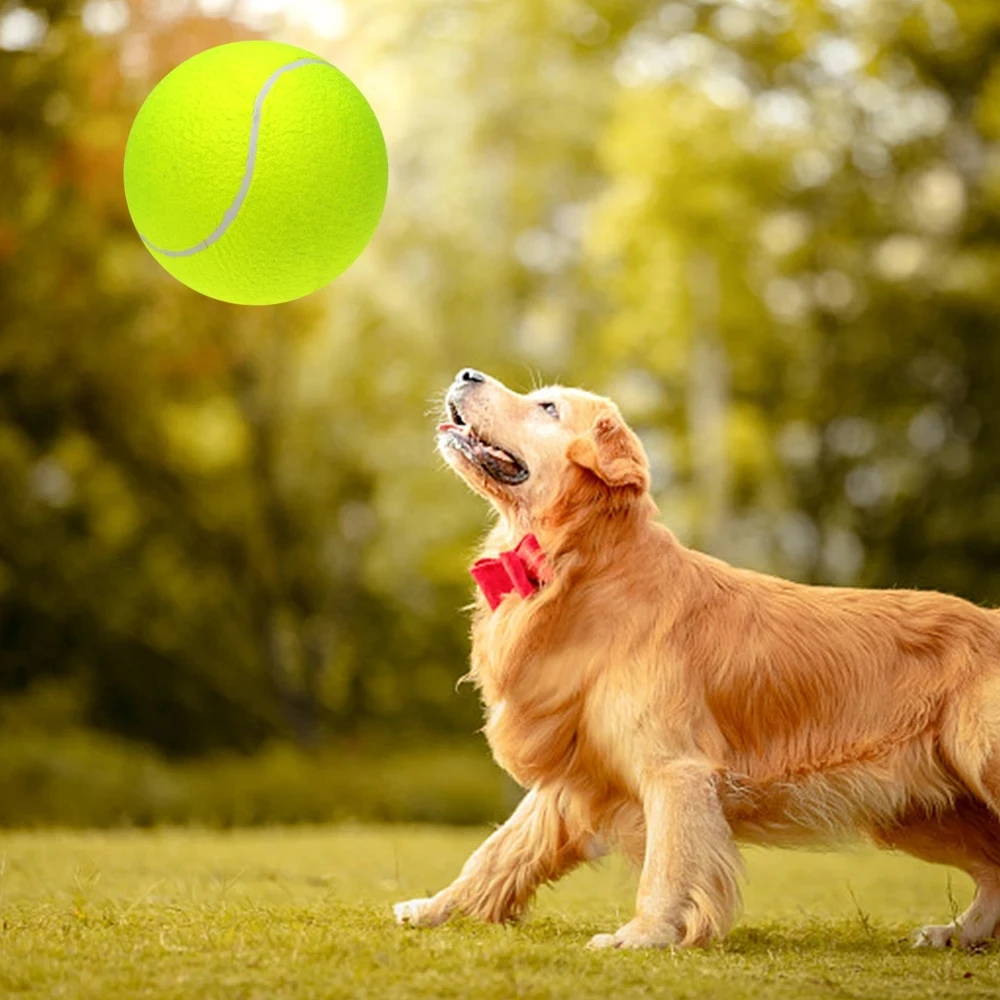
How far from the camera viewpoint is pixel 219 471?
66.8 ft

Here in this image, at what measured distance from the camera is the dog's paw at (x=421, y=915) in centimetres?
527

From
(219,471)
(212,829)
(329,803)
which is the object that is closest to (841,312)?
(219,471)

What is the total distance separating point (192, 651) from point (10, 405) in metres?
3.82

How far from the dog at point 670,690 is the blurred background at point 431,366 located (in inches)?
420

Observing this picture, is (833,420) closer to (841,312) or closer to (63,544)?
(841,312)

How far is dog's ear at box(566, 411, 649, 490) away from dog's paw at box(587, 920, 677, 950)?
145 centimetres

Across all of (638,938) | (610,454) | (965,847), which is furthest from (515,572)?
(965,847)

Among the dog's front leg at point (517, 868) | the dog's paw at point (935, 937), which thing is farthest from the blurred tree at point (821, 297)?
the dog's front leg at point (517, 868)

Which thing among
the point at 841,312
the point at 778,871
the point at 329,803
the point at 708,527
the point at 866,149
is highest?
the point at 866,149

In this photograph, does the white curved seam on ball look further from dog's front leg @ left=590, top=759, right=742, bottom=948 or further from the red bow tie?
dog's front leg @ left=590, top=759, right=742, bottom=948

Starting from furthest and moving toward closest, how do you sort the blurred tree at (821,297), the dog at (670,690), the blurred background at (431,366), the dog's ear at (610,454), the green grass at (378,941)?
1. the blurred tree at (821,297)
2. the blurred background at (431,366)
3. the dog's ear at (610,454)
4. the dog at (670,690)
5. the green grass at (378,941)

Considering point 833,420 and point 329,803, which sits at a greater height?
point 833,420

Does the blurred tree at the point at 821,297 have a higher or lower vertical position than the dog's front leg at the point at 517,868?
higher

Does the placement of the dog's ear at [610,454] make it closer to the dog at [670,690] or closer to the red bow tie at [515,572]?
the dog at [670,690]
